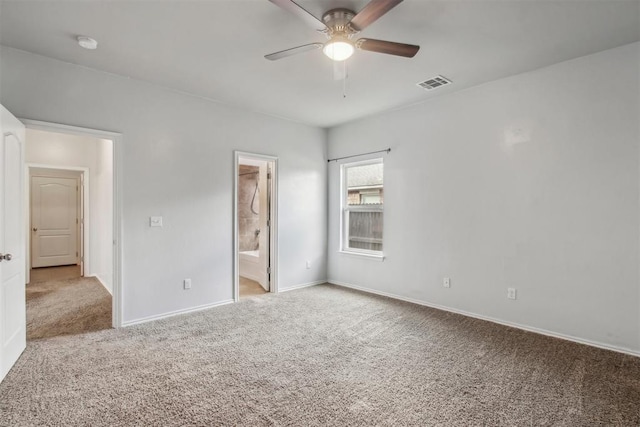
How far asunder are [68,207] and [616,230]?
9421 millimetres

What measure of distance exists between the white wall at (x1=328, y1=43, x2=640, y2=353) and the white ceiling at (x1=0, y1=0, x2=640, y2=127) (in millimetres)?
352

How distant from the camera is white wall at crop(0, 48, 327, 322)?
9.90ft

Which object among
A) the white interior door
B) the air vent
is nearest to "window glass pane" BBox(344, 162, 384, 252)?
the air vent

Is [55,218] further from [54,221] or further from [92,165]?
[92,165]

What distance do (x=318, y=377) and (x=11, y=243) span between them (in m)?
2.69

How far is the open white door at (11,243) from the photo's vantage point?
7.75 ft

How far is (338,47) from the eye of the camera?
230 cm

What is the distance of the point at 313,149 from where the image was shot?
5.29 meters

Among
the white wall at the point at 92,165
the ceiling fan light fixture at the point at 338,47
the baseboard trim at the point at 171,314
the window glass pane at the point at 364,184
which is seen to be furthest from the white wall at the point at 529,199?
the white wall at the point at 92,165

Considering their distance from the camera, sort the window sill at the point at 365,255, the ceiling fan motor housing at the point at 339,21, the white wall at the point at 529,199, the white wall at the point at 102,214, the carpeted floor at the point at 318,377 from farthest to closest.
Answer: the white wall at the point at 102,214
the window sill at the point at 365,255
the white wall at the point at 529,199
the ceiling fan motor housing at the point at 339,21
the carpeted floor at the point at 318,377

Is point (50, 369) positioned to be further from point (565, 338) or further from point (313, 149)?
point (565, 338)

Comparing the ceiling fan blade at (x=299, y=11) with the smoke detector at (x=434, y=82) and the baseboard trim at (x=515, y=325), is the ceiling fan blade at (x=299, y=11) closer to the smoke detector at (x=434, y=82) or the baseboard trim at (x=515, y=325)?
the smoke detector at (x=434, y=82)

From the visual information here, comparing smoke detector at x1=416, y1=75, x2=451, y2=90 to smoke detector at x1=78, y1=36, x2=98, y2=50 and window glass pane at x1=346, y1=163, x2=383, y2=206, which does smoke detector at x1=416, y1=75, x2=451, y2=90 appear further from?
smoke detector at x1=78, y1=36, x2=98, y2=50

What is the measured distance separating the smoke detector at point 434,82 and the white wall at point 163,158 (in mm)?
2189
